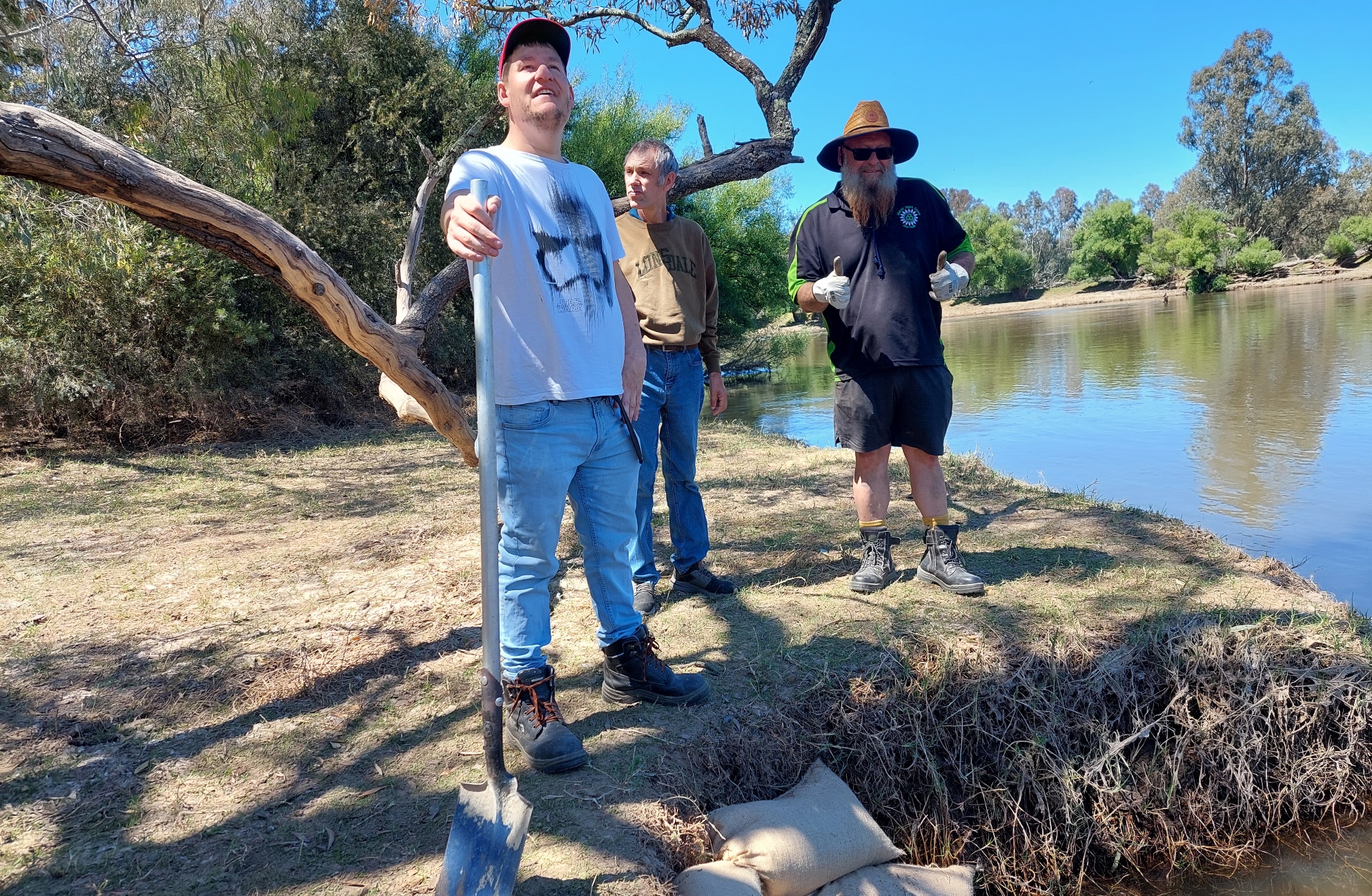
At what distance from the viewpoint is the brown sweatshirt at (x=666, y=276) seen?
12.1 ft

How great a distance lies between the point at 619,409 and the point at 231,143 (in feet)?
27.0

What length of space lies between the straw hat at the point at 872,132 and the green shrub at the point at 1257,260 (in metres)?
57.2

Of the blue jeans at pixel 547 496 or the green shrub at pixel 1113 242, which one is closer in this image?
the blue jeans at pixel 547 496

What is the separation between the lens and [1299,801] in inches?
118

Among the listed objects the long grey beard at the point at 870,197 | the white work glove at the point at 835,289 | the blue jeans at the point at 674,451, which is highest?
the long grey beard at the point at 870,197

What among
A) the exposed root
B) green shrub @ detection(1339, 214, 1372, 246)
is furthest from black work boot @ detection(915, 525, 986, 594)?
green shrub @ detection(1339, 214, 1372, 246)

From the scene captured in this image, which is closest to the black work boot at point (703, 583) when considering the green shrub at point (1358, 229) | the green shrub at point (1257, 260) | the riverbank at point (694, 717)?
the riverbank at point (694, 717)

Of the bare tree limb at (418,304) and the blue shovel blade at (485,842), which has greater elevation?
the bare tree limb at (418,304)

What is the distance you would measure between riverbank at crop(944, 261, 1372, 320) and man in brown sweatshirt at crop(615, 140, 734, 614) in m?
46.7

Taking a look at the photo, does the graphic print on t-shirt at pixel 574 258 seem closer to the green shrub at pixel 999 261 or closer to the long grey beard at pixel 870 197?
the long grey beard at pixel 870 197

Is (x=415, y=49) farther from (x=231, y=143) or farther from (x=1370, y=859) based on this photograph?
(x=1370, y=859)

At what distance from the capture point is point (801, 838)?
7.83ft

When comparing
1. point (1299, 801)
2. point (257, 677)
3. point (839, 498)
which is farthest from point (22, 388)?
point (1299, 801)

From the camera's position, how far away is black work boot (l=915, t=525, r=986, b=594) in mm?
3811
